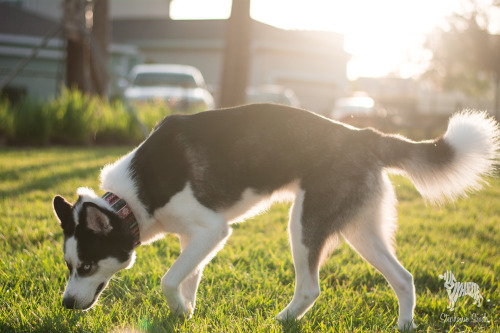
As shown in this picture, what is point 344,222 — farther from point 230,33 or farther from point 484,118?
point 230,33

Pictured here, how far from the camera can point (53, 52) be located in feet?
71.0

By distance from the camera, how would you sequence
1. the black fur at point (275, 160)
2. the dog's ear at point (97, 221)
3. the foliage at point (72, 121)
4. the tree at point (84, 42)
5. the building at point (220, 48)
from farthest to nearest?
the building at point (220, 48) → the tree at point (84, 42) → the foliage at point (72, 121) → the black fur at point (275, 160) → the dog's ear at point (97, 221)

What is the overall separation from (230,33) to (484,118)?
8.01m

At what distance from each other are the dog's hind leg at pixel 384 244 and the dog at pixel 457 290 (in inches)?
20.2

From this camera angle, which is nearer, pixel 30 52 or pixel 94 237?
pixel 94 237

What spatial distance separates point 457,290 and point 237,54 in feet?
26.2

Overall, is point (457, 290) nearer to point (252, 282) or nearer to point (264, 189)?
point (252, 282)

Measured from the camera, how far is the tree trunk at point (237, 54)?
1052 centimetres

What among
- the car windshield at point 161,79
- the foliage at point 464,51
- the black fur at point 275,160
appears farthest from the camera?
the foliage at point 464,51

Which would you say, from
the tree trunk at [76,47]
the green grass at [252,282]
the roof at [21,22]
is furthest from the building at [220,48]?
the green grass at [252,282]

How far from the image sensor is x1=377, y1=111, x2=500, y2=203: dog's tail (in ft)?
10.6

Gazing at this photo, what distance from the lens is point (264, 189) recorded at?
3393 mm

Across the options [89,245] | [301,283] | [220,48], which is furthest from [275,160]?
[220,48]

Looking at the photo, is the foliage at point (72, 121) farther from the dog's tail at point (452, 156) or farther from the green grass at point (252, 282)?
the dog's tail at point (452, 156)
